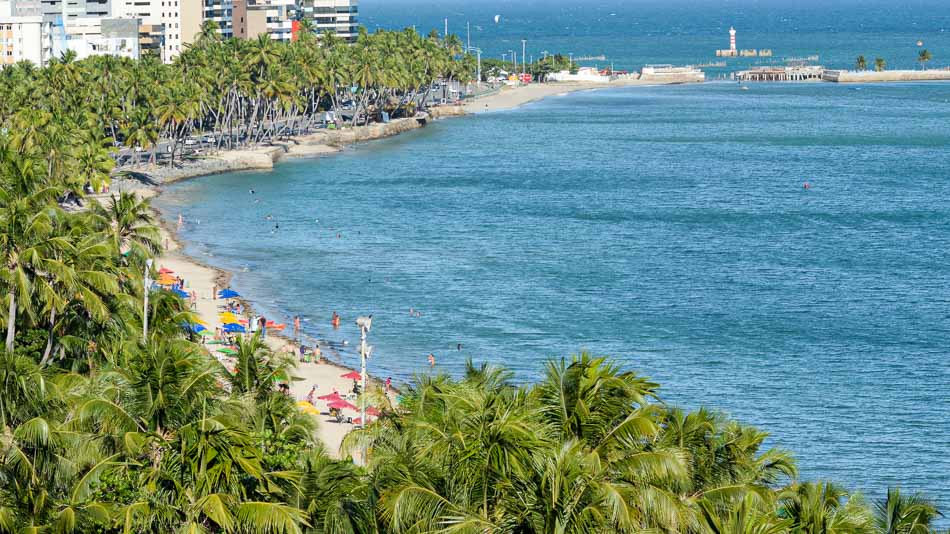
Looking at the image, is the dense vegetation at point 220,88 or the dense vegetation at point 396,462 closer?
the dense vegetation at point 396,462

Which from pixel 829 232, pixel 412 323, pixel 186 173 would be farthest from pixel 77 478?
pixel 186 173

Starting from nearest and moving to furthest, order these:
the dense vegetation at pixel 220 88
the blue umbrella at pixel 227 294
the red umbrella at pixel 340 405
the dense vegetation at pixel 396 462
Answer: the dense vegetation at pixel 396 462 < the red umbrella at pixel 340 405 < the blue umbrella at pixel 227 294 < the dense vegetation at pixel 220 88

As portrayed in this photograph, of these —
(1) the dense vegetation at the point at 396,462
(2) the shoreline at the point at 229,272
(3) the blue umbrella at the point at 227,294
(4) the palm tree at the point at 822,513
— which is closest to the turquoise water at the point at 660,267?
(2) the shoreline at the point at 229,272

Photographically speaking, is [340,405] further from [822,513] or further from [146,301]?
[822,513]

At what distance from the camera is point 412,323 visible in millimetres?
74625

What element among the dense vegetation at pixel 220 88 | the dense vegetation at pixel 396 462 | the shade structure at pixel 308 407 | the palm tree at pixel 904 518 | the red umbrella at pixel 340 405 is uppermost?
the dense vegetation at pixel 220 88

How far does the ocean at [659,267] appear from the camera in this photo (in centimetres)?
6216

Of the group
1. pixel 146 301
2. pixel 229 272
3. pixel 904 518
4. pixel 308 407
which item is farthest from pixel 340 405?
pixel 904 518

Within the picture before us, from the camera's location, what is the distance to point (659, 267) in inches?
3575

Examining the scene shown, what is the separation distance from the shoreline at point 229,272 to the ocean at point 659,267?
6.52 feet

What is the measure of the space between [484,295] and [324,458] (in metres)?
53.2

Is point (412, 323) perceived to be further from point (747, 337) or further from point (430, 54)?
point (430, 54)

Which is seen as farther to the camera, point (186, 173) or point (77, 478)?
point (186, 173)

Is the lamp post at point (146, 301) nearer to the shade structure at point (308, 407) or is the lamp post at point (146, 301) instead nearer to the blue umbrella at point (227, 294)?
the shade structure at point (308, 407)
